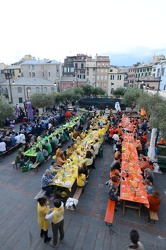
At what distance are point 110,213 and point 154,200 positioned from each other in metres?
1.87

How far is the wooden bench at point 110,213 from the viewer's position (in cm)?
635

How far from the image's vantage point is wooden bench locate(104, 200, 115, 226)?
20.8 feet

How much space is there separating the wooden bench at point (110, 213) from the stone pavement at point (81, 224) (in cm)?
27

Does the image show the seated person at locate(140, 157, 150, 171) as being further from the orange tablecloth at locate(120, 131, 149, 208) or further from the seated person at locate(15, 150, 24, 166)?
the seated person at locate(15, 150, 24, 166)

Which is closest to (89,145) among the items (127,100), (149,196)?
(149,196)

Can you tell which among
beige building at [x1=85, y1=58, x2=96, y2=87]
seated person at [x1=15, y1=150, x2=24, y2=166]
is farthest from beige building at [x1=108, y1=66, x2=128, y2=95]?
seated person at [x1=15, y1=150, x2=24, y2=166]

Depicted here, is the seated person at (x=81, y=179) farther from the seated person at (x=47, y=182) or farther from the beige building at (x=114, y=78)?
the beige building at (x=114, y=78)

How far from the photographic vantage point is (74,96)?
3045 centimetres

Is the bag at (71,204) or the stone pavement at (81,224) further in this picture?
the bag at (71,204)

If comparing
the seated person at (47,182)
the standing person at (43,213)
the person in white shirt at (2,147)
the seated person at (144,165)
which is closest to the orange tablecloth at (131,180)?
the seated person at (144,165)

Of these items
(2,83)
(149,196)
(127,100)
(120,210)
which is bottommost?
Answer: (120,210)

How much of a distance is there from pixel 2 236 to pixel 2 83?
40.4 meters

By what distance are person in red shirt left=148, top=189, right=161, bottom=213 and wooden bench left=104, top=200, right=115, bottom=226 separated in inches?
62.2

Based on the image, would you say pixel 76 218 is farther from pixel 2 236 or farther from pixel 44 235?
pixel 2 236
